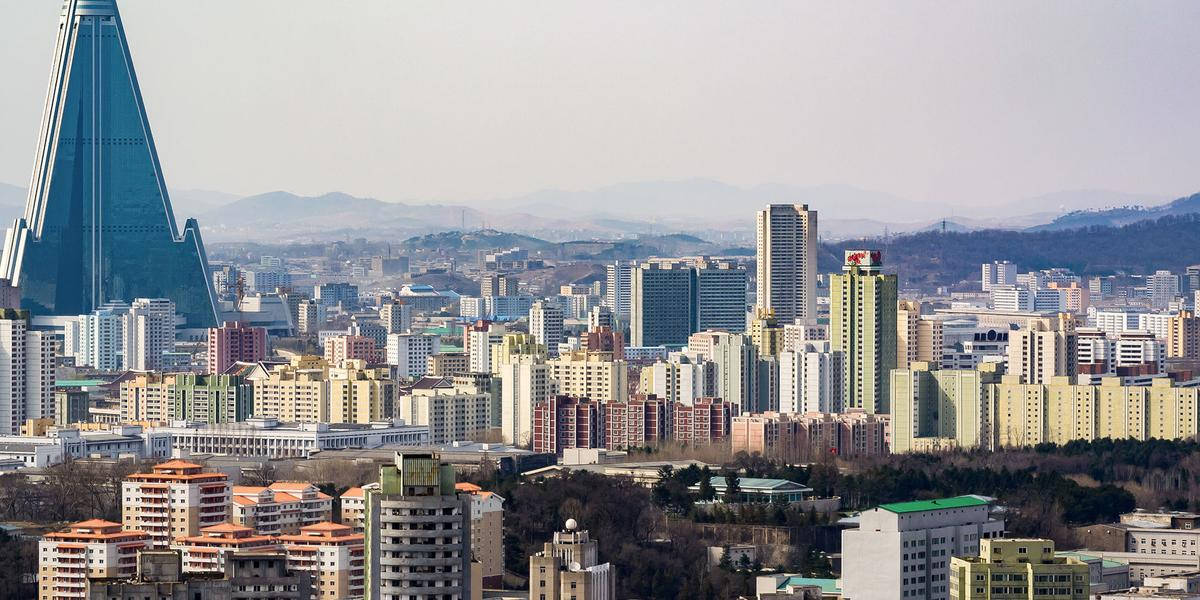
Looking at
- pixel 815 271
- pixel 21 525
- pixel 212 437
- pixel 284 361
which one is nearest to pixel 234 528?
pixel 21 525

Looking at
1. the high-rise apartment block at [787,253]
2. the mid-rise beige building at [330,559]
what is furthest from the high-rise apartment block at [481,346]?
the mid-rise beige building at [330,559]

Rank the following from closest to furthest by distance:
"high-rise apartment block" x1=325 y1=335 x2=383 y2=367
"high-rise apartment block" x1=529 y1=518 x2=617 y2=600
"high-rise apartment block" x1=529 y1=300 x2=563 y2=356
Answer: "high-rise apartment block" x1=529 y1=518 x2=617 y2=600
"high-rise apartment block" x1=325 y1=335 x2=383 y2=367
"high-rise apartment block" x1=529 y1=300 x2=563 y2=356

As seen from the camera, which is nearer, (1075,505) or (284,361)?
(1075,505)

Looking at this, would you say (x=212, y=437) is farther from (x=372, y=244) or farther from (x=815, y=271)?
Result: (x=372, y=244)

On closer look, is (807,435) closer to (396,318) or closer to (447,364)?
(447,364)

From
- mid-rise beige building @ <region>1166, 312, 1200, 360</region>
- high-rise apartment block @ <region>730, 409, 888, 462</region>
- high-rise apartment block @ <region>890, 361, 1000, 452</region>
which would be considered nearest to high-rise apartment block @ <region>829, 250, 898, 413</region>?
high-rise apartment block @ <region>890, 361, 1000, 452</region>

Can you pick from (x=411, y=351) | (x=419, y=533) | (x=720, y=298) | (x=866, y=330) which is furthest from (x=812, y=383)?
(x=419, y=533)

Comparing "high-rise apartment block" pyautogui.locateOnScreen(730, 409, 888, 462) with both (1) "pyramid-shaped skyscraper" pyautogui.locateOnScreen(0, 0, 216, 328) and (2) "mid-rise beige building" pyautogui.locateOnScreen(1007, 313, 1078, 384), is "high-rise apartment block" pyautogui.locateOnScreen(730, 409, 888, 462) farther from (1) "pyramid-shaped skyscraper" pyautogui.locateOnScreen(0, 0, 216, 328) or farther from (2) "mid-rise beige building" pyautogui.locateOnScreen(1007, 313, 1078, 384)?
(1) "pyramid-shaped skyscraper" pyautogui.locateOnScreen(0, 0, 216, 328)

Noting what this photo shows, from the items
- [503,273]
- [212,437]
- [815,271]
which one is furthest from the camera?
[503,273]
